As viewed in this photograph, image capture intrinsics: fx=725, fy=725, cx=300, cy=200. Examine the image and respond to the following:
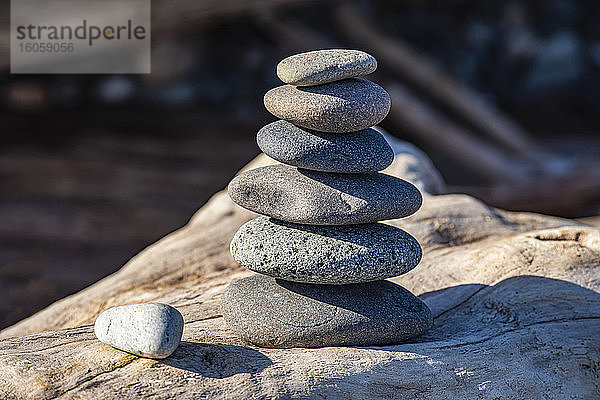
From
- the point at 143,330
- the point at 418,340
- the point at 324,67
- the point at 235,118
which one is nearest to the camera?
the point at 143,330

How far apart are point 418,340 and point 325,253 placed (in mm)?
439

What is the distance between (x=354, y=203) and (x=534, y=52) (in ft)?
24.9

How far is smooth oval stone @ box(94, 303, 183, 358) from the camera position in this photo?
1.84m

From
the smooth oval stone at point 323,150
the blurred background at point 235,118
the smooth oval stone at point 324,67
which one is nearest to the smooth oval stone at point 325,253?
the smooth oval stone at point 323,150

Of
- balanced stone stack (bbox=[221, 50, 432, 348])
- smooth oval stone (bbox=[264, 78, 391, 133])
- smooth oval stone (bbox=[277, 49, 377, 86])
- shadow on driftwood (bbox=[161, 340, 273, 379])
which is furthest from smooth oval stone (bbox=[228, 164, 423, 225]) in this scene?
shadow on driftwood (bbox=[161, 340, 273, 379])

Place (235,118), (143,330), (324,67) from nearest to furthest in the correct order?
(143,330), (324,67), (235,118)

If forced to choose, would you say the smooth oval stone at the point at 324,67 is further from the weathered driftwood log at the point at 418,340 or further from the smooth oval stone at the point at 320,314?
the weathered driftwood log at the point at 418,340

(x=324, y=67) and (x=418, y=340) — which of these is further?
(x=418, y=340)

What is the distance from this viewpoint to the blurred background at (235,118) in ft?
18.0

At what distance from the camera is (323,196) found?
2.09m

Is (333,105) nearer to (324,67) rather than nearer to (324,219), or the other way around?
(324,67)

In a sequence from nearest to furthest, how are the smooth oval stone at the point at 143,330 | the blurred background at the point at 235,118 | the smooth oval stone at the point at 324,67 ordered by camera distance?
the smooth oval stone at the point at 143,330, the smooth oval stone at the point at 324,67, the blurred background at the point at 235,118

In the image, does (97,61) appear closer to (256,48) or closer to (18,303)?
(256,48)

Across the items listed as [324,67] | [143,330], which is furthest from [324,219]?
[143,330]
